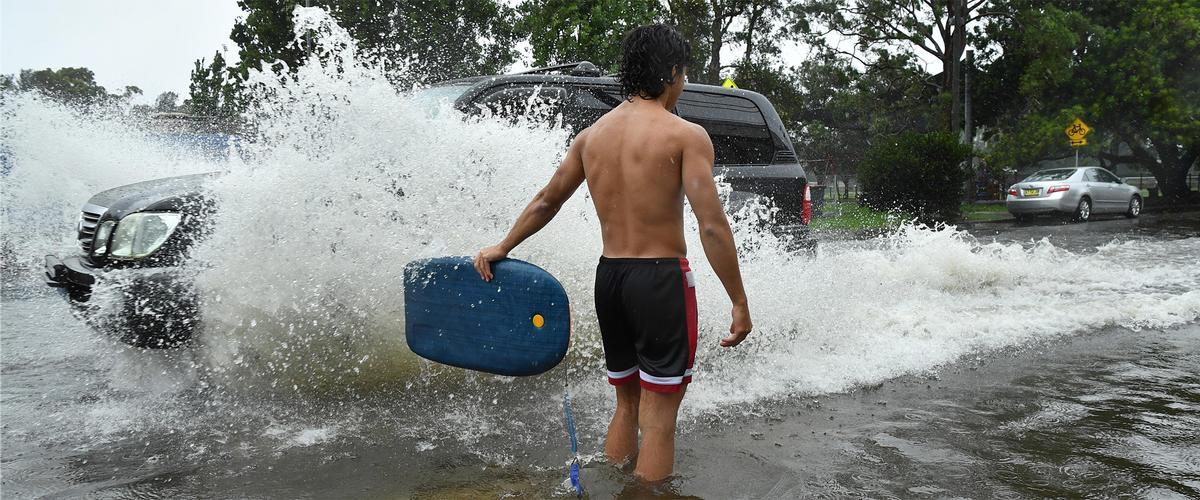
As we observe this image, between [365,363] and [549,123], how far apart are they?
194 cm

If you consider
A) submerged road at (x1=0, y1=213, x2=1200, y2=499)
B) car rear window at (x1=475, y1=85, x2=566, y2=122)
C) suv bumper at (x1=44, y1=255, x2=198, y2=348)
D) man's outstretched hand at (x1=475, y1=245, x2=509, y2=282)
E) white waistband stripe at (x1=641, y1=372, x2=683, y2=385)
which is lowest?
submerged road at (x1=0, y1=213, x2=1200, y2=499)

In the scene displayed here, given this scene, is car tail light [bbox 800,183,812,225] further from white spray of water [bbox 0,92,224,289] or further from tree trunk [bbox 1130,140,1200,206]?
tree trunk [bbox 1130,140,1200,206]

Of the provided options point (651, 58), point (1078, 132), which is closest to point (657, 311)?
point (651, 58)

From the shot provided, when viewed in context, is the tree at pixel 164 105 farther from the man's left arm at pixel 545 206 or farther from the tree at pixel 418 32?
the man's left arm at pixel 545 206

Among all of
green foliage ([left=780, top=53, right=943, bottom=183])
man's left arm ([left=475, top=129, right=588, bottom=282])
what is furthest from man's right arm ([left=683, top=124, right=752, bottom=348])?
green foliage ([left=780, top=53, right=943, bottom=183])

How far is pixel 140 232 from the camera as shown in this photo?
4.28 m

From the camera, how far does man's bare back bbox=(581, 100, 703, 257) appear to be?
2752mm

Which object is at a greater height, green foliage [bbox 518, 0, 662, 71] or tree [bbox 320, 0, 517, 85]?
tree [bbox 320, 0, 517, 85]

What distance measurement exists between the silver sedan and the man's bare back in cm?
2008

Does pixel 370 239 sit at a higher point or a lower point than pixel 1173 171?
lower

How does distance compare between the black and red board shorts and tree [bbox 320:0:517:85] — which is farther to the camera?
tree [bbox 320:0:517:85]

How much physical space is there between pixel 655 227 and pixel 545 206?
51cm

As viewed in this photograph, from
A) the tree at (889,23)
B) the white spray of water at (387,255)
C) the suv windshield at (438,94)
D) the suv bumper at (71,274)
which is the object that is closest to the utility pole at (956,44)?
the tree at (889,23)

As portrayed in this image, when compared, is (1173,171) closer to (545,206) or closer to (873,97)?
(873,97)
